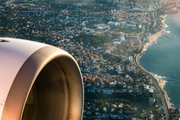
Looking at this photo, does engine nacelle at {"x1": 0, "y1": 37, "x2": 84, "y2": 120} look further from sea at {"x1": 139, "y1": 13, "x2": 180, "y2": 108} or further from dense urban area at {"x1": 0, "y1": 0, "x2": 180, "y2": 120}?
sea at {"x1": 139, "y1": 13, "x2": 180, "y2": 108}

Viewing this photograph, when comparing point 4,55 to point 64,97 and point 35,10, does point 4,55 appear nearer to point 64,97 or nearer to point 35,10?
point 64,97

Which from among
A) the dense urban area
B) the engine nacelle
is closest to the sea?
the dense urban area

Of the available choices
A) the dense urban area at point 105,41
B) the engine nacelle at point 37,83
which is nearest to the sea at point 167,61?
the dense urban area at point 105,41

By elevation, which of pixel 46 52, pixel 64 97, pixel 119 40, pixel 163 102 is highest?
pixel 46 52

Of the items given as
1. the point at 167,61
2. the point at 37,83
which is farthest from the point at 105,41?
the point at 37,83

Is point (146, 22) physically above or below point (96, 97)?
above

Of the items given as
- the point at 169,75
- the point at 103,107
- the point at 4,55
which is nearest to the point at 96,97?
the point at 103,107
